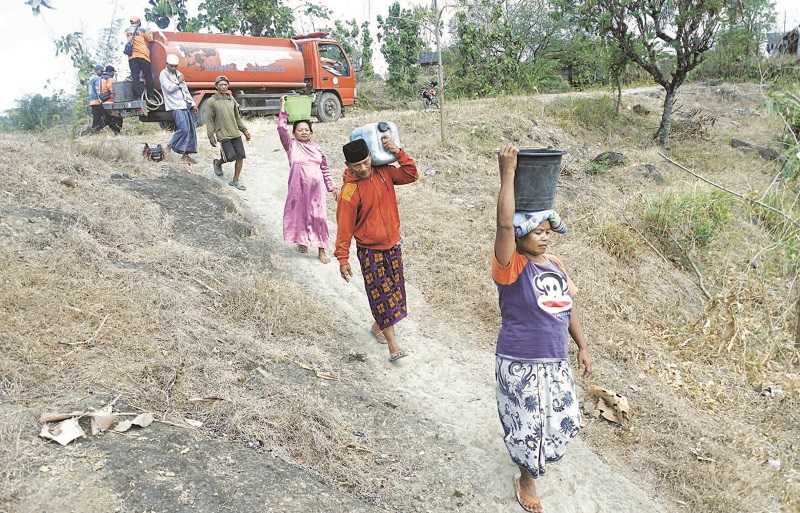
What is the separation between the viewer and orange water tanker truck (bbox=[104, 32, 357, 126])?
35.1 ft

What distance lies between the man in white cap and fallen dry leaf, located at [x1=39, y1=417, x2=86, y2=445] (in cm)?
627

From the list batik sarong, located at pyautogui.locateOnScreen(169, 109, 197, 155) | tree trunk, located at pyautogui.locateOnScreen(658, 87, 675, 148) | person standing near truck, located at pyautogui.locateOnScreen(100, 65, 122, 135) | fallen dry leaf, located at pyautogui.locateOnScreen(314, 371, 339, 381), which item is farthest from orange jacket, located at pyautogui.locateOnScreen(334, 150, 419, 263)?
tree trunk, located at pyautogui.locateOnScreen(658, 87, 675, 148)

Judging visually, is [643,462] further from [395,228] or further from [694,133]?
[694,133]

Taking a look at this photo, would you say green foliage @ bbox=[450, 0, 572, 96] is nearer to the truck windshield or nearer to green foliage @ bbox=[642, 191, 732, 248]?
the truck windshield

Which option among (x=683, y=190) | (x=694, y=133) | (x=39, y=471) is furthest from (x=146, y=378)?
(x=694, y=133)

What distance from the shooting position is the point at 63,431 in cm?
256

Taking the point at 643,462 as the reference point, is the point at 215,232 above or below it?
above

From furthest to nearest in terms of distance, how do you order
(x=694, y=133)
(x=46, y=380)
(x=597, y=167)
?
1. (x=694, y=133)
2. (x=597, y=167)
3. (x=46, y=380)

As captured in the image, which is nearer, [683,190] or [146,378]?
[146,378]

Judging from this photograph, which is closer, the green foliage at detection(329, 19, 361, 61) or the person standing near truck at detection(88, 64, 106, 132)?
the person standing near truck at detection(88, 64, 106, 132)

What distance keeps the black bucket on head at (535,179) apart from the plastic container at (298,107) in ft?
11.1

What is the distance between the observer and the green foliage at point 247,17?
A: 2122 centimetres

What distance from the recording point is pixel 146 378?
314 centimetres

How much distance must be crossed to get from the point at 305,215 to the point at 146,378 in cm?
294
